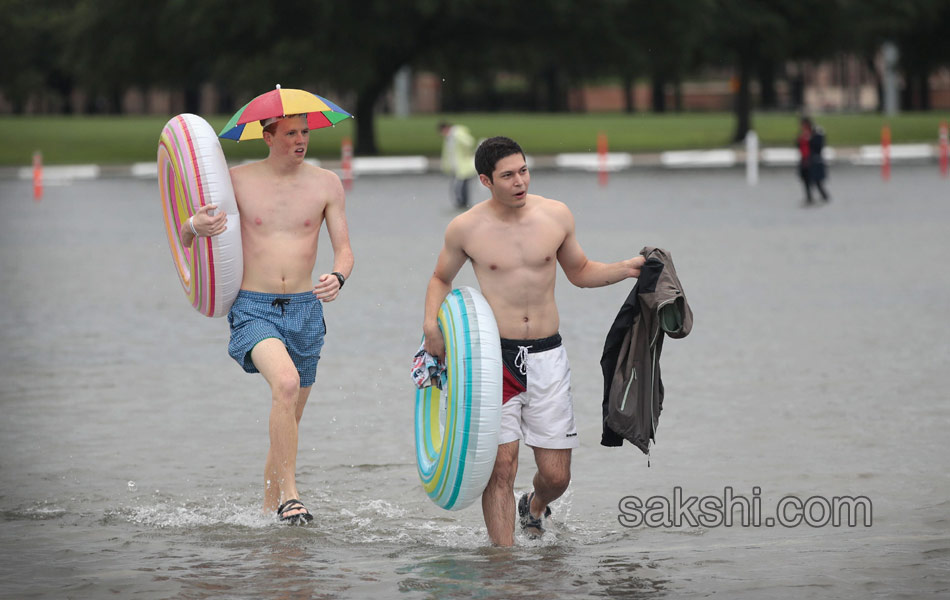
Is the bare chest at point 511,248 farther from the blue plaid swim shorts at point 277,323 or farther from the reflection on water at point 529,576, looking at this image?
the reflection on water at point 529,576

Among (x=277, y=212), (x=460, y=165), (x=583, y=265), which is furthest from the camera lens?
(x=460, y=165)

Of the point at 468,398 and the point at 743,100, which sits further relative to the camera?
the point at 743,100

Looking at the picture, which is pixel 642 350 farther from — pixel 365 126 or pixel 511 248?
pixel 365 126

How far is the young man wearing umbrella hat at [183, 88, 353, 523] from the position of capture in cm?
734

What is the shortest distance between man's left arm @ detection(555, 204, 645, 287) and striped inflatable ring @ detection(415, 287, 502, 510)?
0.44m

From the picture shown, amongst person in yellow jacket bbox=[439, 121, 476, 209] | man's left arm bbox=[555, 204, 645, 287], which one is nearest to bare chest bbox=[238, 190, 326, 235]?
Answer: man's left arm bbox=[555, 204, 645, 287]

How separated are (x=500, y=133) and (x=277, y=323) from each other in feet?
166

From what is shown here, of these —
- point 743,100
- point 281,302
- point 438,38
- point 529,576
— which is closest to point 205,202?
point 281,302

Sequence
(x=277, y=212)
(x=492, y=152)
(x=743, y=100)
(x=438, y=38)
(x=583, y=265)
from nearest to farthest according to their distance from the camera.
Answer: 1. (x=492, y=152)
2. (x=583, y=265)
3. (x=277, y=212)
4. (x=438, y=38)
5. (x=743, y=100)

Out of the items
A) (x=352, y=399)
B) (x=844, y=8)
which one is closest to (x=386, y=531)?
(x=352, y=399)

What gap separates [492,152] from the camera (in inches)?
265

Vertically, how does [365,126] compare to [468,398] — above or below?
above

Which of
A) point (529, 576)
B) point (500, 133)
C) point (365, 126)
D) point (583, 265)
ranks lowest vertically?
point (529, 576)

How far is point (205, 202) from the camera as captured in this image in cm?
731
